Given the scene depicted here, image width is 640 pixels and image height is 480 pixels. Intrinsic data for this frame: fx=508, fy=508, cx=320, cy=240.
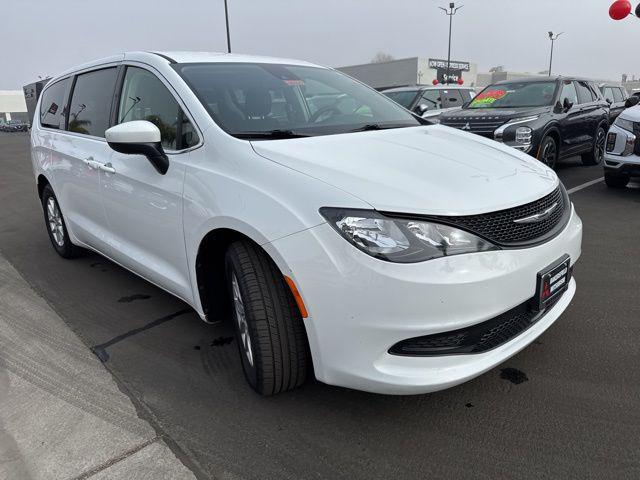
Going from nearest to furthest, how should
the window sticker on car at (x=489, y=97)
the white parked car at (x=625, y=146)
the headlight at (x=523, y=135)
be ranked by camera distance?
the white parked car at (x=625, y=146) → the headlight at (x=523, y=135) → the window sticker on car at (x=489, y=97)

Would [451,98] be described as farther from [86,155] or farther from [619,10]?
[86,155]

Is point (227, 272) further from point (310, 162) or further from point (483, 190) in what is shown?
point (483, 190)

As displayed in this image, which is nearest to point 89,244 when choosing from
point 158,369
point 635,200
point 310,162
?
point 158,369

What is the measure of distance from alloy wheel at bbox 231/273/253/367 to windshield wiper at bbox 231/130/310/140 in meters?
0.68

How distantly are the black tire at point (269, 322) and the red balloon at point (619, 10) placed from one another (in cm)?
1398

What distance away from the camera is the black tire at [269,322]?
2143 millimetres

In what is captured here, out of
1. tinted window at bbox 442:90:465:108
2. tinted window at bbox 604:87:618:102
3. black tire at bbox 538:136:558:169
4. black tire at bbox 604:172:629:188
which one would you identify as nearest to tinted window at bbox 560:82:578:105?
black tire at bbox 538:136:558:169

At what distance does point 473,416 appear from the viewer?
7.40ft

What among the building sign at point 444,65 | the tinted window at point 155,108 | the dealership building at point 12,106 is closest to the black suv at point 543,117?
the tinted window at point 155,108

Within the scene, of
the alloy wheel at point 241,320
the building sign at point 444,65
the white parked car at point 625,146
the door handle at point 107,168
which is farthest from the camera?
the building sign at point 444,65

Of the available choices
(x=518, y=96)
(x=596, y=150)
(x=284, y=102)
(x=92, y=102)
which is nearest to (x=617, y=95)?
(x=596, y=150)

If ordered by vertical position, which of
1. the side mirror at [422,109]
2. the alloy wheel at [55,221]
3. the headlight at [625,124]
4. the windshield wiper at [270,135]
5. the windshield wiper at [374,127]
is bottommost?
the alloy wheel at [55,221]

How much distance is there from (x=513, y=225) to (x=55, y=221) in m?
4.14

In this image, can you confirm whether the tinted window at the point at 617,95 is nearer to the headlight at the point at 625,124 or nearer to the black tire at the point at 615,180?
the black tire at the point at 615,180
